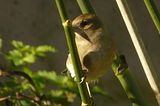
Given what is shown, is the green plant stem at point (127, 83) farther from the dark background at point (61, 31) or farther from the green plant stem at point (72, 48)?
the dark background at point (61, 31)

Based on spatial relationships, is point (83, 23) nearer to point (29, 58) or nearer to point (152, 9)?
point (152, 9)

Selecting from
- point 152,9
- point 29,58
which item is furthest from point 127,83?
point 29,58

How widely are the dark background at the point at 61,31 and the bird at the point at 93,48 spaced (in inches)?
89.5

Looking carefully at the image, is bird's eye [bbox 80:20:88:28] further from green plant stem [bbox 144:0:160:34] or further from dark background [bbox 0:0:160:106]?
dark background [bbox 0:0:160:106]

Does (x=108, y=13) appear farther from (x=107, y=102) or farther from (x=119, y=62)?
(x=119, y=62)

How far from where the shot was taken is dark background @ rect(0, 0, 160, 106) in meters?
3.54

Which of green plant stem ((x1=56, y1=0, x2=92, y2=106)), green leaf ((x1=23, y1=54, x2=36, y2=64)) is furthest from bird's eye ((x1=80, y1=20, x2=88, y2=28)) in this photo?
green leaf ((x1=23, y1=54, x2=36, y2=64))

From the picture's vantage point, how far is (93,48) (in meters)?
1.06

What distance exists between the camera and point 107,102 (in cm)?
358

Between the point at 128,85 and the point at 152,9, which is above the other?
the point at 152,9

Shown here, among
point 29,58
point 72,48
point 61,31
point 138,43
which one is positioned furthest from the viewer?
point 61,31

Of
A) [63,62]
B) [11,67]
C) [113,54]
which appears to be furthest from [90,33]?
[63,62]

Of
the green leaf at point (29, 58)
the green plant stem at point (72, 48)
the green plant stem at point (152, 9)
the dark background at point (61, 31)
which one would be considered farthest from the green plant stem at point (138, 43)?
the dark background at point (61, 31)

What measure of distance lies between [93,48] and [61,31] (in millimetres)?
2543
